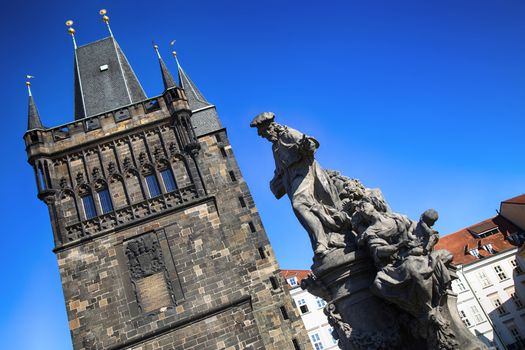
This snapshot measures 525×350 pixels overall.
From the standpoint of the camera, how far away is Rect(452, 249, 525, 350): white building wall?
92.3ft

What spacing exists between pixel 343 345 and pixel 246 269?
41.8 ft

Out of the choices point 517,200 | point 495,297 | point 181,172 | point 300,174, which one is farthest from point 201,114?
point 517,200

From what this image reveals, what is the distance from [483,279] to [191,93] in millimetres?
20579

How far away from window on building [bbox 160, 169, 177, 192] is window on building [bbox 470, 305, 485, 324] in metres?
20.3

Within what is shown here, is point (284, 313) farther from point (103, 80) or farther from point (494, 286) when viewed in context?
point (494, 286)

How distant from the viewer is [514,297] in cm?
2883

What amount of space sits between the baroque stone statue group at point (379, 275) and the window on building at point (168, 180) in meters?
13.7

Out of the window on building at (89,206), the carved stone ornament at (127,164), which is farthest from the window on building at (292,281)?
the window on building at (89,206)

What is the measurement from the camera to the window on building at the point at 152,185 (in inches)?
715

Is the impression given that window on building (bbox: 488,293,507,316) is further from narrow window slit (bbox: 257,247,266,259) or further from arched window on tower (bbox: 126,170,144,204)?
arched window on tower (bbox: 126,170,144,204)

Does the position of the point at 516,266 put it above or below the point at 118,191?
below

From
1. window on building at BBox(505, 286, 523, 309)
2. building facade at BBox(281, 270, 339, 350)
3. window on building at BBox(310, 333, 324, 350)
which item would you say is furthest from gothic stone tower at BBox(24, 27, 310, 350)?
window on building at BBox(505, 286, 523, 309)

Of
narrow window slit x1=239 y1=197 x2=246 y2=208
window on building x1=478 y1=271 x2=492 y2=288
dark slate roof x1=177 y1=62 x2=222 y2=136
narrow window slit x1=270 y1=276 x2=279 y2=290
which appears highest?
dark slate roof x1=177 y1=62 x2=222 y2=136

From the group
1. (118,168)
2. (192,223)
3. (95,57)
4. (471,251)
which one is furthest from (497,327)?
(95,57)
